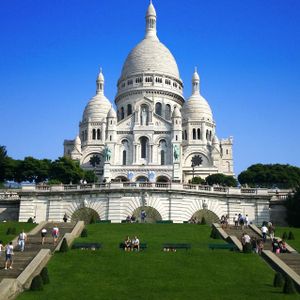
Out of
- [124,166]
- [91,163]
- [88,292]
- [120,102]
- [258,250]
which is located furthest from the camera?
[120,102]

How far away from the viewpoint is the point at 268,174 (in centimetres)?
9294

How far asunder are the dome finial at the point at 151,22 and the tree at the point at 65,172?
180 ft

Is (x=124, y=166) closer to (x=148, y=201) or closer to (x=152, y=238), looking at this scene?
(x=148, y=201)

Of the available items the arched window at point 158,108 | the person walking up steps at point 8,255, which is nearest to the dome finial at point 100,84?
the arched window at point 158,108

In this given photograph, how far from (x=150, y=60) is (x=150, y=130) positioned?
21.7 meters

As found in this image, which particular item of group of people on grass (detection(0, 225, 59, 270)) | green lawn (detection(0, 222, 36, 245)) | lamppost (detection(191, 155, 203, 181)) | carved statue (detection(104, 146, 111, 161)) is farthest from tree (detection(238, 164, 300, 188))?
group of people on grass (detection(0, 225, 59, 270))

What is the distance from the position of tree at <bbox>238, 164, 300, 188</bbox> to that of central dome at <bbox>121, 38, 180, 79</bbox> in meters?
32.8

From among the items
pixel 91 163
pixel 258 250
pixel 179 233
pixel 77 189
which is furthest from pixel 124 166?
pixel 258 250

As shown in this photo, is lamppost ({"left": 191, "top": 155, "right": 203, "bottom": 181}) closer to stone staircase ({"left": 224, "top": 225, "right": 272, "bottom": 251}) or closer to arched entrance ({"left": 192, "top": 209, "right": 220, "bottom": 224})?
arched entrance ({"left": 192, "top": 209, "right": 220, "bottom": 224})

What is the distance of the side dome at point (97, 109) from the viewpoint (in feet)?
382

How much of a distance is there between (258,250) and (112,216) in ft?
61.8

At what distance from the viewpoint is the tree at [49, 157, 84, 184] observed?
3150 inches

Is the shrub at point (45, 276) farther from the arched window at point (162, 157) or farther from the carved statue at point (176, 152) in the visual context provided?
the arched window at point (162, 157)

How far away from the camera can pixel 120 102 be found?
119 m
